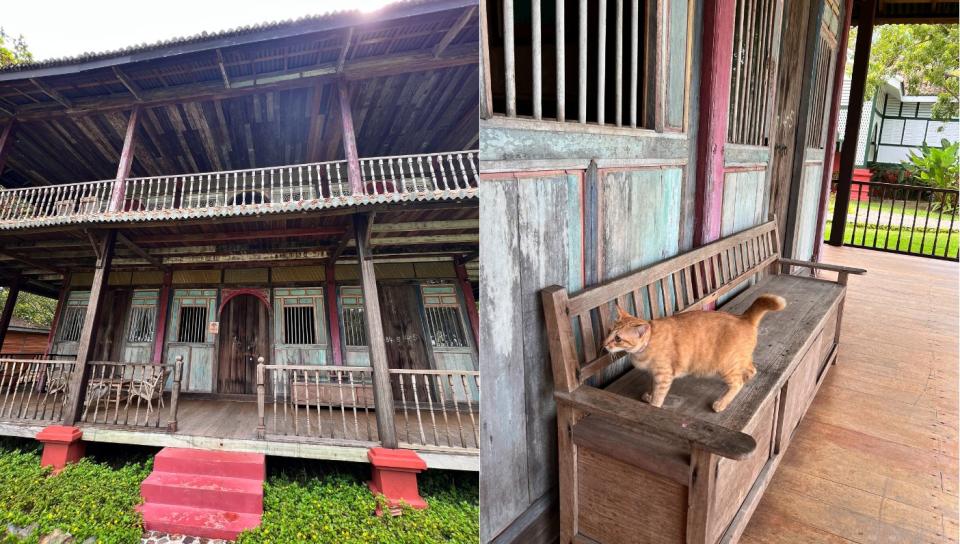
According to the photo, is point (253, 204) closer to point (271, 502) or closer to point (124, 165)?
point (124, 165)

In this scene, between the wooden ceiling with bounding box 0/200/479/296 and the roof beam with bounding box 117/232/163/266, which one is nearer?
the wooden ceiling with bounding box 0/200/479/296

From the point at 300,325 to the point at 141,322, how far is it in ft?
2.77

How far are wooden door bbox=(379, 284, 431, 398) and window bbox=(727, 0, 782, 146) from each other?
1562 millimetres

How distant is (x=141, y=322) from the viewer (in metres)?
2.30

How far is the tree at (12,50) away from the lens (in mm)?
1377

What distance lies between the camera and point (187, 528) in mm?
1387

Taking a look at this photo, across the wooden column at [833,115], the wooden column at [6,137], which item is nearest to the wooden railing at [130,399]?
the wooden column at [6,137]

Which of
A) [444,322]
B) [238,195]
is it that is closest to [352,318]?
[444,322]

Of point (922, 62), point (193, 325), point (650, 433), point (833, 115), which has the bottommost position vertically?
point (193, 325)

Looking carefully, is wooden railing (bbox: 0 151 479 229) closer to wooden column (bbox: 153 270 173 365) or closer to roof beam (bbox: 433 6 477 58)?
roof beam (bbox: 433 6 477 58)

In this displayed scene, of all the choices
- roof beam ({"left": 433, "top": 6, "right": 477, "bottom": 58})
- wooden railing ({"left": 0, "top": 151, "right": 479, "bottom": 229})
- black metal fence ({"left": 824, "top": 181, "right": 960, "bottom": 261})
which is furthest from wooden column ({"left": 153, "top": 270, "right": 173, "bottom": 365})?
black metal fence ({"left": 824, "top": 181, "right": 960, "bottom": 261})

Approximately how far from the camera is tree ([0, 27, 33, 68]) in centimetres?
138

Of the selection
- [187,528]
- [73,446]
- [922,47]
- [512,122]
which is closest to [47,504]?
[73,446]

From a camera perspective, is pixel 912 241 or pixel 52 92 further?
pixel 912 241
